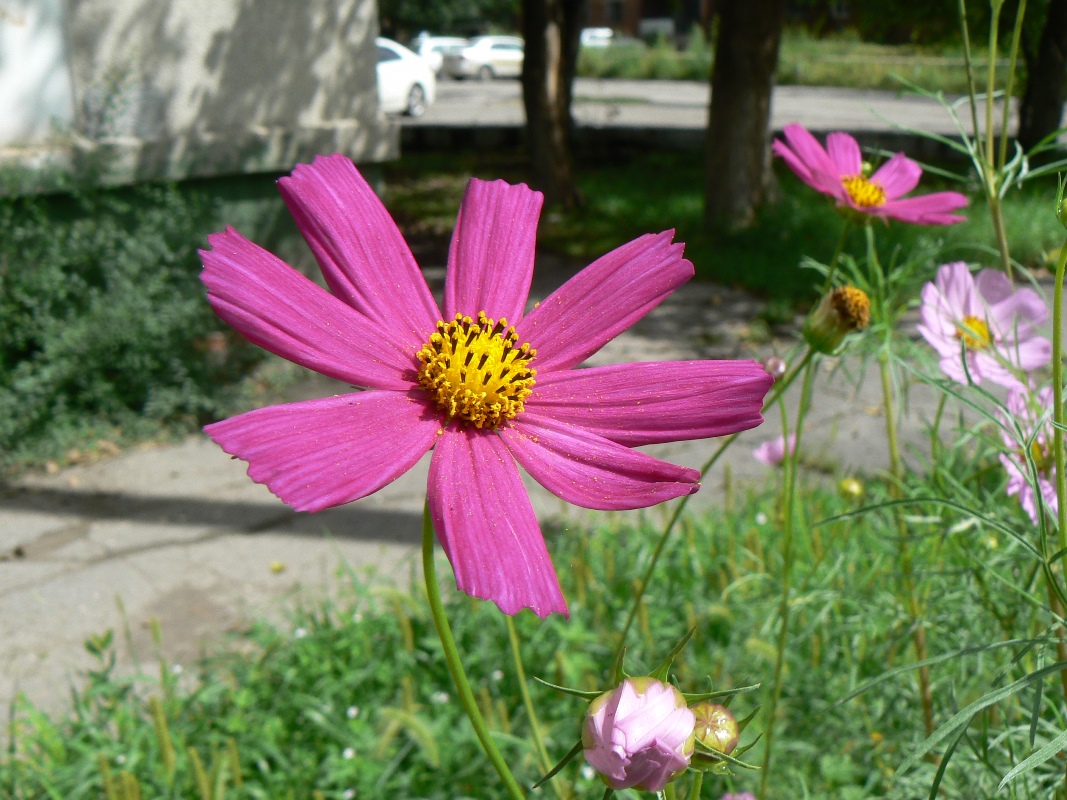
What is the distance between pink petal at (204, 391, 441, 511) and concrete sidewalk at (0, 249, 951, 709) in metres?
1.68

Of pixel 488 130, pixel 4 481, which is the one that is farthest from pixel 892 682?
pixel 488 130

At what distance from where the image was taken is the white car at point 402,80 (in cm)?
1639

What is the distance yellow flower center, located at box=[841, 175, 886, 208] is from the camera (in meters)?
1.15

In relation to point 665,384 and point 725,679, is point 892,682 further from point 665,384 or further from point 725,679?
point 665,384

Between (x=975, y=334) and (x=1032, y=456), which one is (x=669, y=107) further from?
(x=1032, y=456)

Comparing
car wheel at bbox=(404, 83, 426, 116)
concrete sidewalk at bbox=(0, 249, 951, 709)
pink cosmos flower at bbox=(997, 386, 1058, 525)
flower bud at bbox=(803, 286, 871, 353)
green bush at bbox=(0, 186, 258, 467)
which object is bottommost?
concrete sidewalk at bbox=(0, 249, 951, 709)

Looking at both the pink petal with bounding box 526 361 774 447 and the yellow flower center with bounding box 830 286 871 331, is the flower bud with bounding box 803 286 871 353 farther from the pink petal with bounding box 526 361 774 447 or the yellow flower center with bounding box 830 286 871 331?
the pink petal with bounding box 526 361 774 447

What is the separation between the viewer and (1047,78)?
31.0 ft

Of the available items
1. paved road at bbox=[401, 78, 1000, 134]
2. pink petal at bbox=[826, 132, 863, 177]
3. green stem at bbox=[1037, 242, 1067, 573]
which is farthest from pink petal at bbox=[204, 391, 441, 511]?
paved road at bbox=[401, 78, 1000, 134]

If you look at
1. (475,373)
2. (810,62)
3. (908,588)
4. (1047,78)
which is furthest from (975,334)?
(810,62)

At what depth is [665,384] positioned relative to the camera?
2.50 feet

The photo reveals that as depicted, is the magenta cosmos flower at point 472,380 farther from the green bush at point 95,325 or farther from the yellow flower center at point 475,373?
the green bush at point 95,325

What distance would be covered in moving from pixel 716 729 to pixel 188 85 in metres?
4.74

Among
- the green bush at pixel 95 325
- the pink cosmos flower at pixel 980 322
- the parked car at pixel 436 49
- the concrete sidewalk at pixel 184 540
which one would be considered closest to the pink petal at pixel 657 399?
the pink cosmos flower at pixel 980 322
